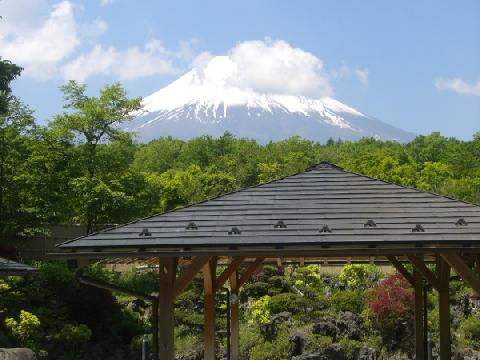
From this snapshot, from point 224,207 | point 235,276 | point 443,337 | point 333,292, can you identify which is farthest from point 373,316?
point 224,207

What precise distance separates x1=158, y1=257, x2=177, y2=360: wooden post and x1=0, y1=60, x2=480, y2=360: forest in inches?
329

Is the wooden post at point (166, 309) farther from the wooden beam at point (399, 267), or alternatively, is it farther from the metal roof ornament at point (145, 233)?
Result: the wooden beam at point (399, 267)

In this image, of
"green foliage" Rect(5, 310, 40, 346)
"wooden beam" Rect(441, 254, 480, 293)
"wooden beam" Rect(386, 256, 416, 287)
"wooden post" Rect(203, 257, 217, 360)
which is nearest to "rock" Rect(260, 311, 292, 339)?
"green foliage" Rect(5, 310, 40, 346)

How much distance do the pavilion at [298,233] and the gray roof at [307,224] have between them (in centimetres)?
1

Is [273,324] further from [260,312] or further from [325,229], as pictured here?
[325,229]

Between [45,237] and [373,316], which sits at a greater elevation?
[45,237]

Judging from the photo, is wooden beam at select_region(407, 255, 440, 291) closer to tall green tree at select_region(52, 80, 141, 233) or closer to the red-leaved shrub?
the red-leaved shrub

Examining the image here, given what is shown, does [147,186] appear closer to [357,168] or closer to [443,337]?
[443,337]

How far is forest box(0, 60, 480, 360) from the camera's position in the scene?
19562 mm

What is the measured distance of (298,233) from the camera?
8.54 m

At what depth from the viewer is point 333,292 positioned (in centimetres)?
2370

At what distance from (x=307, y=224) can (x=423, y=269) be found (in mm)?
2138

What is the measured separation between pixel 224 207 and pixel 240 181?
42541mm

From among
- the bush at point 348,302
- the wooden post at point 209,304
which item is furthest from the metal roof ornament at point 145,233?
the bush at point 348,302
